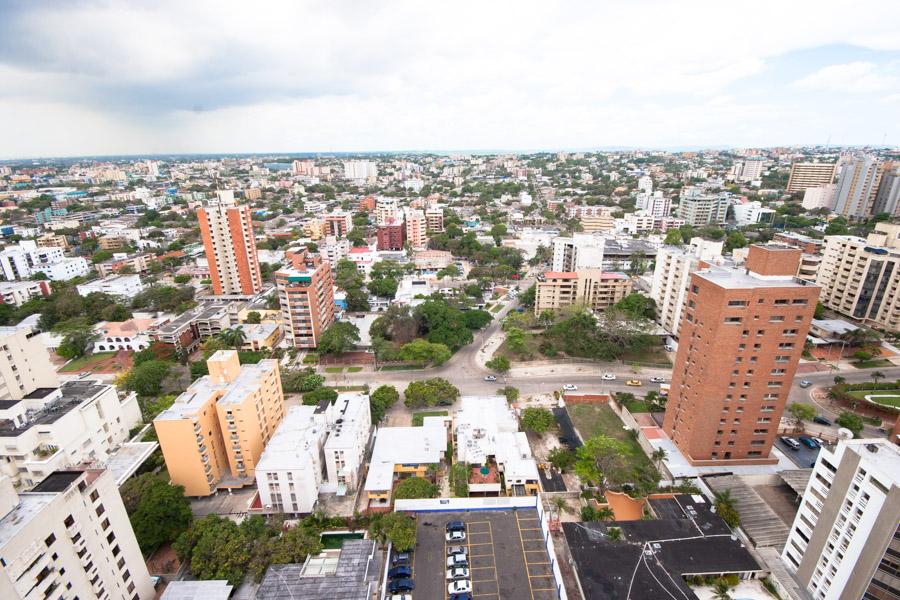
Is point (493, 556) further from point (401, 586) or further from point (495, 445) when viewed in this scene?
point (495, 445)

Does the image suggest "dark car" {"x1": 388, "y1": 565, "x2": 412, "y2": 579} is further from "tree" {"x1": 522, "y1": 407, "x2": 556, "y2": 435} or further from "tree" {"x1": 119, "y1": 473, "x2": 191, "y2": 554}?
"tree" {"x1": 522, "y1": 407, "x2": 556, "y2": 435}

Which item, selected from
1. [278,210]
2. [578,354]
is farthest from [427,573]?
[278,210]

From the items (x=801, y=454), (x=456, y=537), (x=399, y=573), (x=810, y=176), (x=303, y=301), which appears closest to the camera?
(x=399, y=573)

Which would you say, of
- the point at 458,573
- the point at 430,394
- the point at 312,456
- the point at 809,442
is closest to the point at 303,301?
the point at 430,394

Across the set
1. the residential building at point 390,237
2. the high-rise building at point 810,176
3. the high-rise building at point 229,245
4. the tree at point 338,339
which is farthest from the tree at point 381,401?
the high-rise building at point 810,176

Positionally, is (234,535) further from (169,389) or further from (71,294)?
(71,294)

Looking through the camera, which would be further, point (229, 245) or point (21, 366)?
Answer: point (229, 245)

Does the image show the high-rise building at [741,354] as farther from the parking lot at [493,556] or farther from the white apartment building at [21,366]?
the white apartment building at [21,366]

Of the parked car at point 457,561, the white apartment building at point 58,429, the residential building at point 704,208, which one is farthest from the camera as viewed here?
the residential building at point 704,208
